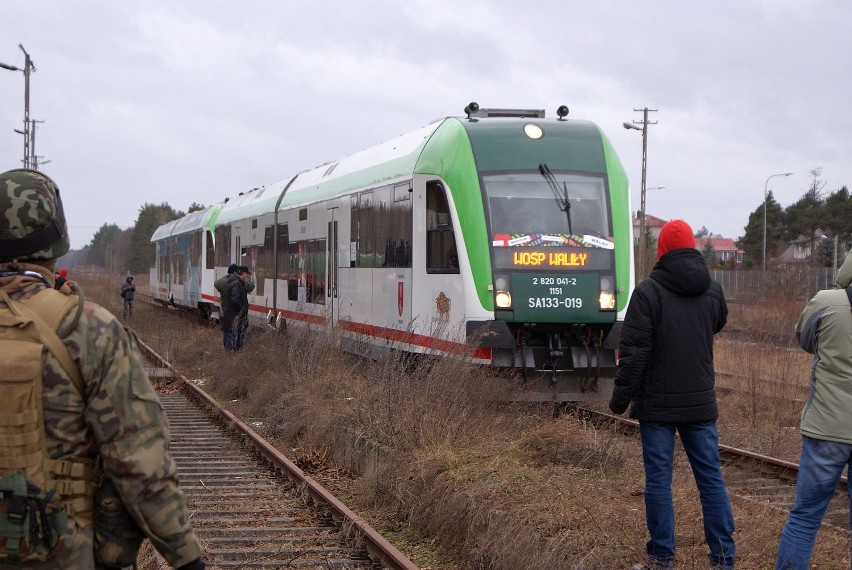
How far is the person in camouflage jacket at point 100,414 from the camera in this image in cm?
273

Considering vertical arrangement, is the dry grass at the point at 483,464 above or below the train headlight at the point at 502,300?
below

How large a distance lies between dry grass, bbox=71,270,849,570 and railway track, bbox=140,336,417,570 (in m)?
0.33

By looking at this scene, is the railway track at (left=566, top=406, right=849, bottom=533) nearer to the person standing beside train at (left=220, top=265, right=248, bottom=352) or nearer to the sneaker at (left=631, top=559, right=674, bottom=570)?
the sneaker at (left=631, top=559, right=674, bottom=570)

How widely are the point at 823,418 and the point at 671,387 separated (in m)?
0.82

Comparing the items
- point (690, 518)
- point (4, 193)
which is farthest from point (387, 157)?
point (4, 193)

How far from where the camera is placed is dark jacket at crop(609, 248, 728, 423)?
5.80m

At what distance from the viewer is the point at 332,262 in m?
16.9

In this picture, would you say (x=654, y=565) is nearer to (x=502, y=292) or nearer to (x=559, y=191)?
(x=502, y=292)

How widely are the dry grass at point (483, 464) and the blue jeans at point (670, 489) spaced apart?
0.51ft

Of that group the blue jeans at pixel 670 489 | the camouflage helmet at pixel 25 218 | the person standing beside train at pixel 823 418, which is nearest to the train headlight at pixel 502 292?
the blue jeans at pixel 670 489

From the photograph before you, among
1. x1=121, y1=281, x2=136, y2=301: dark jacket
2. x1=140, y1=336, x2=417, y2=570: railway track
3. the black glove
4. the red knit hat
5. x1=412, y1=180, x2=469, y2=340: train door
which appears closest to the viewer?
the black glove

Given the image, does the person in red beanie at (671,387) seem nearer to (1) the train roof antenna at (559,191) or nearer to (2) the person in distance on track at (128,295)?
(1) the train roof antenna at (559,191)

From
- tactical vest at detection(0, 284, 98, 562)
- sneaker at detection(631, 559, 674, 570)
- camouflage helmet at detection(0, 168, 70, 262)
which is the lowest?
sneaker at detection(631, 559, 674, 570)

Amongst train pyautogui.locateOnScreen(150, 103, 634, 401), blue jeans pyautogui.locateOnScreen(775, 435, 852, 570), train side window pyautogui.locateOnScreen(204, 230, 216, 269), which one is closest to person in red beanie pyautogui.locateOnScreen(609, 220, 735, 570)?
blue jeans pyautogui.locateOnScreen(775, 435, 852, 570)
